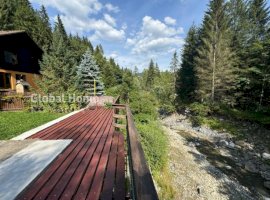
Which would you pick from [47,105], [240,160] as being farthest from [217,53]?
[47,105]

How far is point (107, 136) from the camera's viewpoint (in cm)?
395

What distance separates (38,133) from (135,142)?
4.00 meters

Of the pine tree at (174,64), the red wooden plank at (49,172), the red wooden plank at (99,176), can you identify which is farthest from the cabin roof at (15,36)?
the pine tree at (174,64)

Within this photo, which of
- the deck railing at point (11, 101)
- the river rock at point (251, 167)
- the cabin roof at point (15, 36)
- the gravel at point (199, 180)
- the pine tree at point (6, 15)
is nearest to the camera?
the gravel at point (199, 180)

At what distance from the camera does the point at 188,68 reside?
23891 mm

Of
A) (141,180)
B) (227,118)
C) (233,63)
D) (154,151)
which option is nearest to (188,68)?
(233,63)

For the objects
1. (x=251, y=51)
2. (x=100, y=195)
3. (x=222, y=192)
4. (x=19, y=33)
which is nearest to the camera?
(x=100, y=195)

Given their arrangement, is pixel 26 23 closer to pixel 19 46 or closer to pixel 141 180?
pixel 19 46

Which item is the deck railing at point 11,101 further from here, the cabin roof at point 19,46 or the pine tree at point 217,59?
the pine tree at point 217,59

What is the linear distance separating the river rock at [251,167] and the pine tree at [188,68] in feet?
43.4

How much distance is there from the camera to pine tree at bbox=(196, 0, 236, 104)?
607 inches

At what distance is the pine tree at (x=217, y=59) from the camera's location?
607 inches

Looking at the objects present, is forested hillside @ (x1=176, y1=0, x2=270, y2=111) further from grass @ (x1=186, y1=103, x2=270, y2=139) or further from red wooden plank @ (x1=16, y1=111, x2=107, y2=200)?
red wooden plank @ (x1=16, y1=111, x2=107, y2=200)

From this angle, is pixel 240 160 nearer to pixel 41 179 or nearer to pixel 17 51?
pixel 41 179
